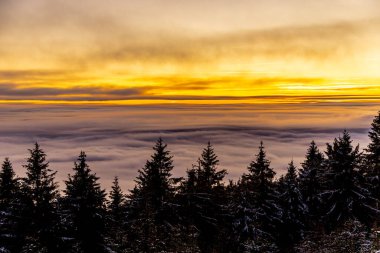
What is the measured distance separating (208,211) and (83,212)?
18.5 m

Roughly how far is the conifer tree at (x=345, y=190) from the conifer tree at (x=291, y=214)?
3116 millimetres

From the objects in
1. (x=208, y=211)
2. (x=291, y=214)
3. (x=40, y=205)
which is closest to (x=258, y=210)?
(x=291, y=214)

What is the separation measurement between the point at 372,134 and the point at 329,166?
7.57m

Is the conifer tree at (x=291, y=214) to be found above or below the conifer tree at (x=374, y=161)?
below

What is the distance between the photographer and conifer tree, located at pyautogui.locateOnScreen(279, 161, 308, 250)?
44812mm

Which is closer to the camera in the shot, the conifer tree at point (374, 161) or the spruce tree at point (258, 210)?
the spruce tree at point (258, 210)

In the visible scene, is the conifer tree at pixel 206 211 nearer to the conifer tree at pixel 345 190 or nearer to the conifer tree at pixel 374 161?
the conifer tree at pixel 345 190

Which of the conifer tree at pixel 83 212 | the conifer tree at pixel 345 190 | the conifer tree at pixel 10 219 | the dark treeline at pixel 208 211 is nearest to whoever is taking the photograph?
the conifer tree at pixel 10 219

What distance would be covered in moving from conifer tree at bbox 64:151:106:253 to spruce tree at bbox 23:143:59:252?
1369mm

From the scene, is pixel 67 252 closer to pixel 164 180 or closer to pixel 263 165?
pixel 164 180

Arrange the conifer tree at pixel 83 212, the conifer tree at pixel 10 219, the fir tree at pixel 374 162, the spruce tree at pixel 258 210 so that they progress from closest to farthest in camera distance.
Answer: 1. the conifer tree at pixel 10 219
2. the conifer tree at pixel 83 212
3. the spruce tree at pixel 258 210
4. the fir tree at pixel 374 162

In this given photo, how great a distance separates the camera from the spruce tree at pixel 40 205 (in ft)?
108

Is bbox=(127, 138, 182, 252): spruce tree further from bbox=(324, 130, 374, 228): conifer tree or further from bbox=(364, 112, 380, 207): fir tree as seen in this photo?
bbox=(364, 112, 380, 207): fir tree

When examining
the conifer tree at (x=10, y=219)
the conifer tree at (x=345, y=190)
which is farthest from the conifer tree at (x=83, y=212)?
the conifer tree at (x=345, y=190)
